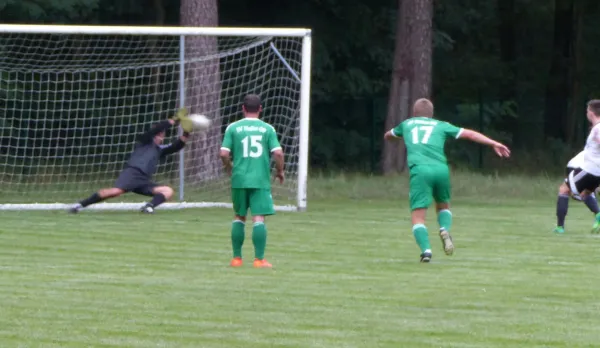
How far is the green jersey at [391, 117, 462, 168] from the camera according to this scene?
1323 centimetres

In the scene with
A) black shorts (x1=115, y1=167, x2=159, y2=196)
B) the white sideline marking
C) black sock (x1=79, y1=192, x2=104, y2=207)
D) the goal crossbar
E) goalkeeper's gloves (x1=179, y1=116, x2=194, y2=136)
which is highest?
the goal crossbar

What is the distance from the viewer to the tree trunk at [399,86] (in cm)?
2920

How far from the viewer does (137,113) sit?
24.5 meters

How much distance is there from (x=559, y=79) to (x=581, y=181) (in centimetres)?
2559

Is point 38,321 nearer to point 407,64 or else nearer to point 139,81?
point 139,81

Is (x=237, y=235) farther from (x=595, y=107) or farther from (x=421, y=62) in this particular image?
(x=421, y=62)

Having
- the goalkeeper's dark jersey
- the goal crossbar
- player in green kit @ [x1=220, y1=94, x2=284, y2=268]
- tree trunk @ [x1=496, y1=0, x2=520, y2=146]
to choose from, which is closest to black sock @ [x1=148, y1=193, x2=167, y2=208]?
the goalkeeper's dark jersey

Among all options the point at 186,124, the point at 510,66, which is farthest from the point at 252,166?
the point at 510,66

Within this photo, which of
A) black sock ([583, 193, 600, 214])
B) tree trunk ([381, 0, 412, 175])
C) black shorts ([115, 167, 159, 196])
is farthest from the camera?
tree trunk ([381, 0, 412, 175])

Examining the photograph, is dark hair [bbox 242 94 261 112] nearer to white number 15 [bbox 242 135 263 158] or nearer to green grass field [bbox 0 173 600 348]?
white number 15 [bbox 242 135 263 158]

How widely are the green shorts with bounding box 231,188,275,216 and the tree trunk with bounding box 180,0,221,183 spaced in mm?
9246

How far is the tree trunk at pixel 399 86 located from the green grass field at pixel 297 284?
1020 centimetres

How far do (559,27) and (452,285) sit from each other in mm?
30724

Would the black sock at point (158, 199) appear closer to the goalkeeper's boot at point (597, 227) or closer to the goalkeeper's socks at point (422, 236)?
the goalkeeper's boot at point (597, 227)
